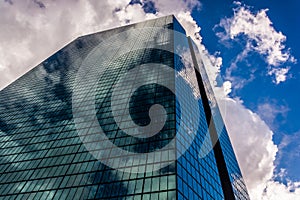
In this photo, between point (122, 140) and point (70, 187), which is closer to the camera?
point (70, 187)

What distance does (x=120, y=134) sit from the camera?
63.3 m

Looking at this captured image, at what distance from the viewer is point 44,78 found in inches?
4840

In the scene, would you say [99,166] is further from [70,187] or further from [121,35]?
[121,35]

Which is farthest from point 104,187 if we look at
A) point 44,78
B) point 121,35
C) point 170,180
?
point 121,35

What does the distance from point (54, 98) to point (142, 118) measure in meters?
43.7

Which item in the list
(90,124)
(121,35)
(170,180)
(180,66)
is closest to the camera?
(170,180)

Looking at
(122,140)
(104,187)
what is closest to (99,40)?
(122,140)

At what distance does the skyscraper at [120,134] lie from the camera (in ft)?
168

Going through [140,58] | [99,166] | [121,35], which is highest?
[121,35]

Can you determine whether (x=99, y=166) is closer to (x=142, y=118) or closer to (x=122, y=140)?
(x=122, y=140)

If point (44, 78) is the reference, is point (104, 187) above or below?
below

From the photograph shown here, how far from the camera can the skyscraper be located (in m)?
51.1

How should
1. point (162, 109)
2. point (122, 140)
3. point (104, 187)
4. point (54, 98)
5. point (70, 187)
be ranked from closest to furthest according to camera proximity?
point (104, 187), point (70, 187), point (122, 140), point (162, 109), point (54, 98)

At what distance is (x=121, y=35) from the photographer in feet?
504
